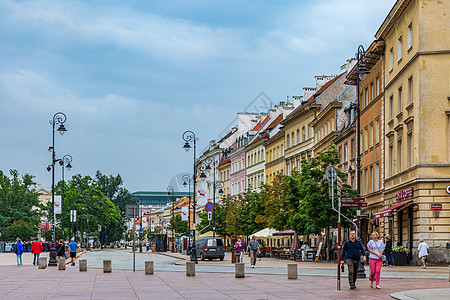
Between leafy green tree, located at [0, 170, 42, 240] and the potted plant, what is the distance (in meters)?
85.3

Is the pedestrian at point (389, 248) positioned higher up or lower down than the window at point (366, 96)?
lower down

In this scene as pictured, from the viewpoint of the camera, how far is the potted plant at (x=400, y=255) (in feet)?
127

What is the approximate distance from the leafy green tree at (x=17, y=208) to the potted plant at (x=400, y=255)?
8526 centimetres

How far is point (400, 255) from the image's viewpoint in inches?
1531

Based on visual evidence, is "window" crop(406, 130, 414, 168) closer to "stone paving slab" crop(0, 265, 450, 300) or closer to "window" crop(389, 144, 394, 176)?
"window" crop(389, 144, 394, 176)

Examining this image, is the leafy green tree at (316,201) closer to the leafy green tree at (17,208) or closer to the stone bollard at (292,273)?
the stone bollard at (292,273)

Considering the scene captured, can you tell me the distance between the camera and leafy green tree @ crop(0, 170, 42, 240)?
381 ft

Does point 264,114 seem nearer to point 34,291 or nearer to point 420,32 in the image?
point 420,32

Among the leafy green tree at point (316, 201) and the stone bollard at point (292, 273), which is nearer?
the stone bollard at point (292, 273)

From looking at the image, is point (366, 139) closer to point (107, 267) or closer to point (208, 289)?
point (107, 267)

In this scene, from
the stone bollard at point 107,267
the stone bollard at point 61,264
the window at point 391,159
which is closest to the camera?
the stone bollard at point 107,267

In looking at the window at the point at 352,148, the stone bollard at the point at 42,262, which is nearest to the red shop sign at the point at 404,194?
the window at the point at 352,148

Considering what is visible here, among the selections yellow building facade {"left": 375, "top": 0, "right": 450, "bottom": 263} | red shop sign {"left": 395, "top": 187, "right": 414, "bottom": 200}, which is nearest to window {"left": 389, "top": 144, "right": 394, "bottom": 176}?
red shop sign {"left": 395, "top": 187, "right": 414, "bottom": 200}

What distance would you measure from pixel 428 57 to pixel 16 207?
93114 millimetres
